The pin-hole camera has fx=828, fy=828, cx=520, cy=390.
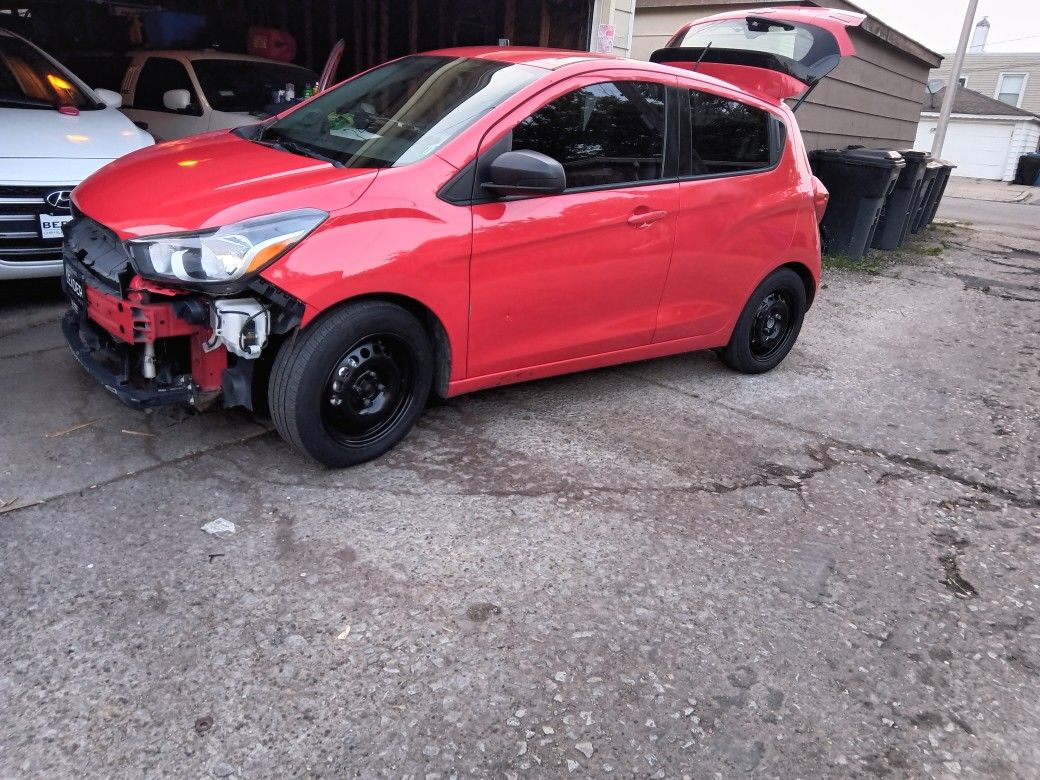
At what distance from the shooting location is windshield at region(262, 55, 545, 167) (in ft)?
12.0

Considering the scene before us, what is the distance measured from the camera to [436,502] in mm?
3471

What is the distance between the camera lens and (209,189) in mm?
3361

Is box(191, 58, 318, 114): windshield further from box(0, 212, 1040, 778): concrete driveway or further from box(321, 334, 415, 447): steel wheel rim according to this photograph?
box(321, 334, 415, 447): steel wheel rim

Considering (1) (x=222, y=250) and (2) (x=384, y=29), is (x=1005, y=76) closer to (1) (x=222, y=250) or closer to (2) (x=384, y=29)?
(2) (x=384, y=29)

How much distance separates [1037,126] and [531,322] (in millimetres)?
43146

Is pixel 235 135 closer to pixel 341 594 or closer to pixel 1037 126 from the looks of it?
pixel 341 594

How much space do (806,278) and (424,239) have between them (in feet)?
9.74

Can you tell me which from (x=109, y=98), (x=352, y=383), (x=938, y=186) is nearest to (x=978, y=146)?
(x=938, y=186)

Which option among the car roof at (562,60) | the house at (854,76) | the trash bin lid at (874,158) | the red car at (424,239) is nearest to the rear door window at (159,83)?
the red car at (424,239)

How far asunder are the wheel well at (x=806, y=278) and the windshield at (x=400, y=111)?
222 centimetres

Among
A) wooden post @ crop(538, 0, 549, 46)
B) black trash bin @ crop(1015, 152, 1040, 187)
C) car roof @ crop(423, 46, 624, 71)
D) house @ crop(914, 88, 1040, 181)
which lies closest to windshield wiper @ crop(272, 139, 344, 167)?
car roof @ crop(423, 46, 624, 71)

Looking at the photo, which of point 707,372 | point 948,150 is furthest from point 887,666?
point 948,150

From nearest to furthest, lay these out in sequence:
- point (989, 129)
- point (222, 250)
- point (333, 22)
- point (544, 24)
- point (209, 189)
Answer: point (222, 250) < point (209, 189) < point (544, 24) < point (333, 22) < point (989, 129)

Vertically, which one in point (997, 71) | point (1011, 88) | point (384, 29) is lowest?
point (384, 29)
